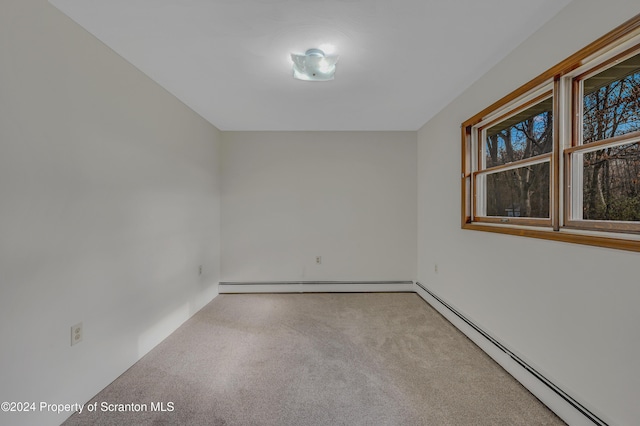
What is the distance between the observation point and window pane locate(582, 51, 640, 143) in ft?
4.09

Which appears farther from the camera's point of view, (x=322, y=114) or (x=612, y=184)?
(x=322, y=114)

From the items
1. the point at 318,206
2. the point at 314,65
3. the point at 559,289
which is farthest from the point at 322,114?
the point at 559,289

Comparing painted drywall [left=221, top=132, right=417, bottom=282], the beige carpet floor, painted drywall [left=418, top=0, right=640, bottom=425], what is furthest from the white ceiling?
the beige carpet floor

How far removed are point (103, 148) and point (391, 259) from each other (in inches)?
132

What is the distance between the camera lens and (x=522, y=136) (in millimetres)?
1962

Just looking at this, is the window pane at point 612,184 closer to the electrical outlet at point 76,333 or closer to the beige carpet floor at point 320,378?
the beige carpet floor at point 320,378

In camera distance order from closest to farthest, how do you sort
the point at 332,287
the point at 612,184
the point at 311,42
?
the point at 612,184 < the point at 311,42 < the point at 332,287

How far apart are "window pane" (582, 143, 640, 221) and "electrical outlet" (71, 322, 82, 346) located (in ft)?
9.80

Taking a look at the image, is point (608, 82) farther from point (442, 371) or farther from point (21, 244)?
point (21, 244)

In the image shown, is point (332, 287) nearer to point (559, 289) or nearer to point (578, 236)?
point (559, 289)

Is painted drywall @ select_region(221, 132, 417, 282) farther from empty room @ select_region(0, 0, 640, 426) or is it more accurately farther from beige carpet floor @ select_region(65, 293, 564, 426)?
beige carpet floor @ select_region(65, 293, 564, 426)

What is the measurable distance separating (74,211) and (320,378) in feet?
6.21

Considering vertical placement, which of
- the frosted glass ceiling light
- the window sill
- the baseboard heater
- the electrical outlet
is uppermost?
the frosted glass ceiling light

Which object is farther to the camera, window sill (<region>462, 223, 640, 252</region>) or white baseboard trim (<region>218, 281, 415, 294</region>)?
white baseboard trim (<region>218, 281, 415, 294</region>)
